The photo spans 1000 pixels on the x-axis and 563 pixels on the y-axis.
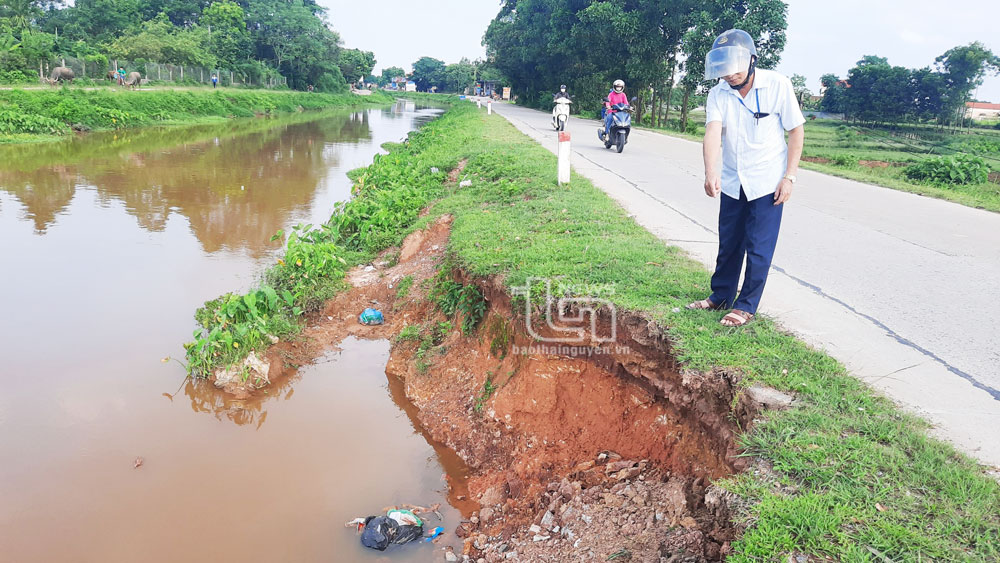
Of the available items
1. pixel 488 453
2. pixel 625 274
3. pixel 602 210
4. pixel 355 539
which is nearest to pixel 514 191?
pixel 602 210

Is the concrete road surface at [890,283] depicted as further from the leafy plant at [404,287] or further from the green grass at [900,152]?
the leafy plant at [404,287]

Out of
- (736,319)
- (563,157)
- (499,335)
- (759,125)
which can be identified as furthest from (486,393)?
(563,157)

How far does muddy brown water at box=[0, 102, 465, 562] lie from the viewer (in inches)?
158

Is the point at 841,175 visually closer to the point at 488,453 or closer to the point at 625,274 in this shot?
the point at 625,274

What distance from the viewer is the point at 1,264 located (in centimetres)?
830

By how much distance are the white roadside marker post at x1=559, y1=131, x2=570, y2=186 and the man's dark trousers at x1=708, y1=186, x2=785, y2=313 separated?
4.29 m

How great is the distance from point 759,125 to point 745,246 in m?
0.71

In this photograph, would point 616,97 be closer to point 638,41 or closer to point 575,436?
point 575,436

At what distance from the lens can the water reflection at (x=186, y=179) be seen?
11.1 metres

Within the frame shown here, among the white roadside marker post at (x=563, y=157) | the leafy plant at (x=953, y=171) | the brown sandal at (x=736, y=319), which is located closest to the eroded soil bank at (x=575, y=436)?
the brown sandal at (x=736, y=319)

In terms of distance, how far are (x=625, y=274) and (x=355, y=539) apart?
8.68 ft

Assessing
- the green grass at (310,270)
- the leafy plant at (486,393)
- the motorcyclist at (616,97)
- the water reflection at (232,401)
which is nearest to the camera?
the leafy plant at (486,393)

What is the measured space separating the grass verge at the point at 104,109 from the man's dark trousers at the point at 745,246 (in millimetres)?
22280

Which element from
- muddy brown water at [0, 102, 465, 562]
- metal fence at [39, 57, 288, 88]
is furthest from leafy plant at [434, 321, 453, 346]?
metal fence at [39, 57, 288, 88]
